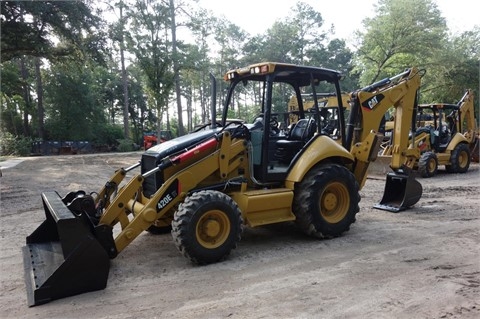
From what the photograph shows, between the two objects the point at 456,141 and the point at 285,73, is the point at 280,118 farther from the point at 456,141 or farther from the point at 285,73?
the point at 456,141

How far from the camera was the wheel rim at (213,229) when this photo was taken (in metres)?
4.60

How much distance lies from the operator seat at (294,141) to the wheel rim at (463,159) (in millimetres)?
9841

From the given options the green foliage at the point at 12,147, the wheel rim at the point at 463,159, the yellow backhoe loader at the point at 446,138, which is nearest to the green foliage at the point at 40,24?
the yellow backhoe loader at the point at 446,138

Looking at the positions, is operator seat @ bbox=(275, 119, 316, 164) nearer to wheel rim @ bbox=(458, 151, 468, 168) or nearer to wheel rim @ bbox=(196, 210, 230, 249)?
wheel rim @ bbox=(196, 210, 230, 249)

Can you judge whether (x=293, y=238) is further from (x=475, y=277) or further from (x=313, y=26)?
(x=313, y=26)

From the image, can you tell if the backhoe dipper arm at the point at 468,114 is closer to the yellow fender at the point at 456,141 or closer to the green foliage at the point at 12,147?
the yellow fender at the point at 456,141

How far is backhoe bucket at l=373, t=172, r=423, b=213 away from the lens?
7.51 m

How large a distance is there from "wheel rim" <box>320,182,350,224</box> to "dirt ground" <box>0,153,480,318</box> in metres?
0.34

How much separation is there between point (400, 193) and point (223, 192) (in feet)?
14.1

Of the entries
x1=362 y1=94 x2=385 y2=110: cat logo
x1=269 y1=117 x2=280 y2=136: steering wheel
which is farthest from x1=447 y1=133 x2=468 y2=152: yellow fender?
x1=269 y1=117 x2=280 y2=136: steering wheel

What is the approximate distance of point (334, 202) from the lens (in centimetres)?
581

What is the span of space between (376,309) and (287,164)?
2.72m

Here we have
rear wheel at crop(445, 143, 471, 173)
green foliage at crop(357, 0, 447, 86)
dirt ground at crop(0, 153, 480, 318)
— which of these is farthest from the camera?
green foliage at crop(357, 0, 447, 86)

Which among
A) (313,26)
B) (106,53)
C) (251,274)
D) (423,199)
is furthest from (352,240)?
(313,26)
